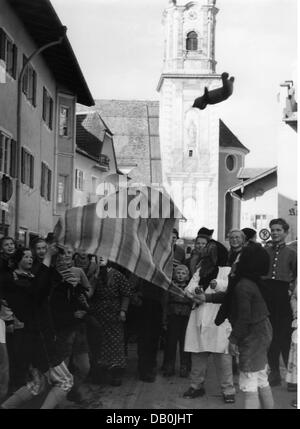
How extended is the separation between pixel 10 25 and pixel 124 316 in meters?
10.4

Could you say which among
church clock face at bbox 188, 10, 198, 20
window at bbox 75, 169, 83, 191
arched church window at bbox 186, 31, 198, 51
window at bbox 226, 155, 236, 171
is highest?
church clock face at bbox 188, 10, 198, 20

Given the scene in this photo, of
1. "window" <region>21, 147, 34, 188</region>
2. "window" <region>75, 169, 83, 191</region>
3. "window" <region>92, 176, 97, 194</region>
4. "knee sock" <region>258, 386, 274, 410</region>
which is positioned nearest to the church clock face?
"window" <region>92, 176, 97, 194</region>

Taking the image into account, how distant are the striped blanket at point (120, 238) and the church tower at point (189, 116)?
4268cm

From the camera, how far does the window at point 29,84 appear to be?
20.6 meters

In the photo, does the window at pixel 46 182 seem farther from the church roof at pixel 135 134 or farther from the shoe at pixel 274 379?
the church roof at pixel 135 134

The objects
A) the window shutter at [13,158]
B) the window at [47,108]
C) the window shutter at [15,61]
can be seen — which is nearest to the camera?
the window shutter at [13,158]

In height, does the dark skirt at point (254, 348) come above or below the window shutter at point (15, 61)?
below

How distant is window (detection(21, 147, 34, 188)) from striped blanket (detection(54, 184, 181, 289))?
1144 centimetres

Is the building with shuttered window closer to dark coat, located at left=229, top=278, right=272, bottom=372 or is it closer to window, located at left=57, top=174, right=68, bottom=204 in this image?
window, located at left=57, top=174, right=68, bottom=204

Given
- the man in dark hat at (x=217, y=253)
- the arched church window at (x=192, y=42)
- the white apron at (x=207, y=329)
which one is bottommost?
the white apron at (x=207, y=329)

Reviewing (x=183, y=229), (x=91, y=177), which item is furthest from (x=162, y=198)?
(x=183, y=229)

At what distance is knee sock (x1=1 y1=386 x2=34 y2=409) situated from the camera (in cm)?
716

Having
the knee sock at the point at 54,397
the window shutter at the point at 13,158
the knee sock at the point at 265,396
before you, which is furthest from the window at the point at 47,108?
the knee sock at the point at 265,396
